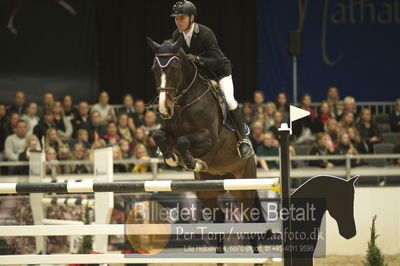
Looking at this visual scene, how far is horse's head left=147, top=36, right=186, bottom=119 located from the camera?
17.7ft

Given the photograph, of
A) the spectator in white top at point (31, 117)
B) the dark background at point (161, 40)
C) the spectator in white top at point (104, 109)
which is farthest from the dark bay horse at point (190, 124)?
the dark background at point (161, 40)

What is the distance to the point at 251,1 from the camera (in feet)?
43.4

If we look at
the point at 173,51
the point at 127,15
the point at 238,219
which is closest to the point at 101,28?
the point at 127,15

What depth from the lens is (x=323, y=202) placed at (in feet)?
16.7

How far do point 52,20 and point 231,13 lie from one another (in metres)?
3.45

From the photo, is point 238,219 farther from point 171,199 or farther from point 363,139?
point 363,139

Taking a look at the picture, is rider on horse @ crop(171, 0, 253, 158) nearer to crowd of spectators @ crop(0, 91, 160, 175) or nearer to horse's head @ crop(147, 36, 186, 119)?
horse's head @ crop(147, 36, 186, 119)

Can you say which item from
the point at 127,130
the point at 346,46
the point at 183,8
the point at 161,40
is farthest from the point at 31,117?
the point at 346,46

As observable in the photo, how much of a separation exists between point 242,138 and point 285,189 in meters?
1.78

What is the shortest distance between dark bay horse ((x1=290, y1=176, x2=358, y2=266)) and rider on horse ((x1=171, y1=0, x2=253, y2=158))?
124 centimetres

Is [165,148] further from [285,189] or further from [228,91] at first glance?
[285,189]

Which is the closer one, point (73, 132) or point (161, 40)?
point (73, 132)

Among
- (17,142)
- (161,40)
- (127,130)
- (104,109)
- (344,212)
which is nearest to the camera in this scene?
(344,212)

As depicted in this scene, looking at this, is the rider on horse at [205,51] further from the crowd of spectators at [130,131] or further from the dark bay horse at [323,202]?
the crowd of spectators at [130,131]
